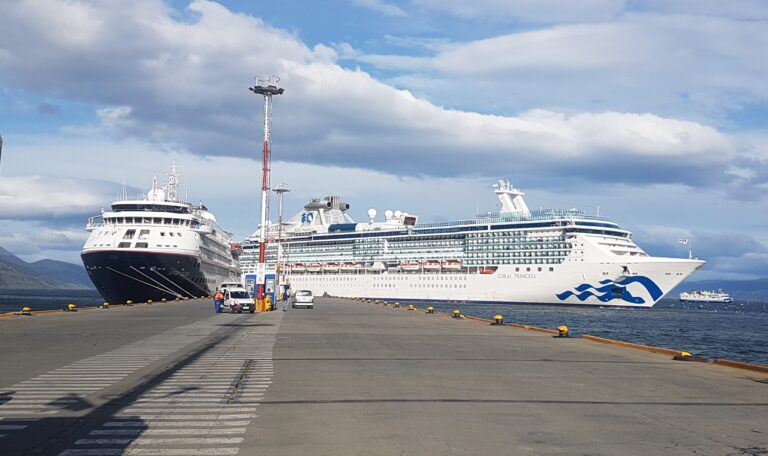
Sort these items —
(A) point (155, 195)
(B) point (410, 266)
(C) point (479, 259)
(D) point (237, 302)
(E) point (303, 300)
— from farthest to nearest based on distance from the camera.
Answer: (B) point (410, 266)
(C) point (479, 259)
(A) point (155, 195)
(E) point (303, 300)
(D) point (237, 302)

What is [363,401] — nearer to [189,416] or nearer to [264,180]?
[189,416]

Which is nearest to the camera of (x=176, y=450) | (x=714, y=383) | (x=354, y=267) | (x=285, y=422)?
(x=176, y=450)

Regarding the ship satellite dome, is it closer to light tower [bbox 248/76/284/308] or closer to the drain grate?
light tower [bbox 248/76/284/308]

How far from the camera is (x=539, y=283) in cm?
9250

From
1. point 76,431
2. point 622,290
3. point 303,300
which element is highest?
point 622,290

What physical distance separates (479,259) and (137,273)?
51294mm

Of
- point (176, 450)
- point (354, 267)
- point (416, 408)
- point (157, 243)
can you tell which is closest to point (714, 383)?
point (416, 408)

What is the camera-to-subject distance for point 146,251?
67000mm

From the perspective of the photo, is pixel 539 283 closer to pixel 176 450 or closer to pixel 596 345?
pixel 596 345

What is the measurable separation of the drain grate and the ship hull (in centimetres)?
5359

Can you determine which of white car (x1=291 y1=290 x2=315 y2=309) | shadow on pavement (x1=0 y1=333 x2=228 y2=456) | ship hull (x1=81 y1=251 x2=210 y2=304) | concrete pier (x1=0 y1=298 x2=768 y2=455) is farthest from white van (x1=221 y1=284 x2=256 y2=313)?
shadow on pavement (x1=0 y1=333 x2=228 y2=456)

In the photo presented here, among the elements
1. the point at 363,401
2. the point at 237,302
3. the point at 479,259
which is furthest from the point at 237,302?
the point at 479,259

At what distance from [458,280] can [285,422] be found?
9577 cm

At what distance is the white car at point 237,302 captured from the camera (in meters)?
45.7
